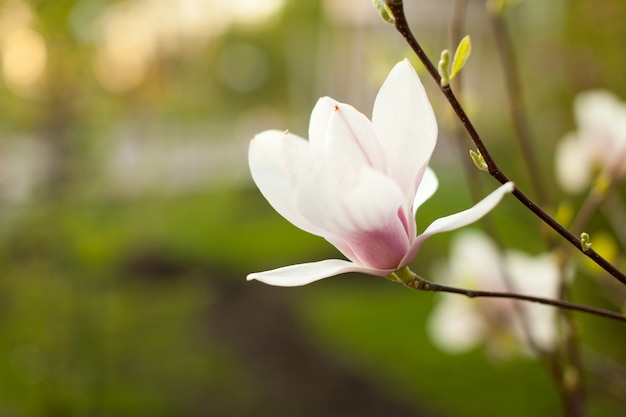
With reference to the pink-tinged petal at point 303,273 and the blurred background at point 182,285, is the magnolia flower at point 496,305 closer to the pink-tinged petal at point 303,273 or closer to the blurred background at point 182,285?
the blurred background at point 182,285

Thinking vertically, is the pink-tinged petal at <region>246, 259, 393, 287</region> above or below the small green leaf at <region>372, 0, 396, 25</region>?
below

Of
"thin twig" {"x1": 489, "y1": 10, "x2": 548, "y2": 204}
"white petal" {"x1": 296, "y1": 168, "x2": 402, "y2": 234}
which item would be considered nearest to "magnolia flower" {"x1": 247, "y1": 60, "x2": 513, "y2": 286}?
"white petal" {"x1": 296, "y1": 168, "x2": 402, "y2": 234}

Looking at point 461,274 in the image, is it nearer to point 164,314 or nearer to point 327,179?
point 327,179

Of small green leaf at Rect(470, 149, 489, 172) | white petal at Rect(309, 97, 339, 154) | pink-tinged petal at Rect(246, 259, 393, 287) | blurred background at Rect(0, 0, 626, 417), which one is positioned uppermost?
white petal at Rect(309, 97, 339, 154)

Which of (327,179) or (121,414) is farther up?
(327,179)

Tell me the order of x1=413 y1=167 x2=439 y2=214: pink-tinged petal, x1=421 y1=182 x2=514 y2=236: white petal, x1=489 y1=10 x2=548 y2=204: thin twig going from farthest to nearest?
x1=489 y1=10 x2=548 y2=204: thin twig < x1=413 y1=167 x2=439 y2=214: pink-tinged petal < x1=421 y1=182 x2=514 y2=236: white petal

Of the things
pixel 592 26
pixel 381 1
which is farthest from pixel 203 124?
pixel 381 1

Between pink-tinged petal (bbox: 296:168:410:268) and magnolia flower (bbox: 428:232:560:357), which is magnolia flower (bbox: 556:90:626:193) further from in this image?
pink-tinged petal (bbox: 296:168:410:268)
